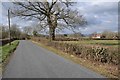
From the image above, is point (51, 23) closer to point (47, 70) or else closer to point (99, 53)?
point (99, 53)

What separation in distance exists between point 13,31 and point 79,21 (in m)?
86.3

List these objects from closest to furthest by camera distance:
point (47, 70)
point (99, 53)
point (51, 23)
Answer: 1. point (47, 70)
2. point (99, 53)
3. point (51, 23)

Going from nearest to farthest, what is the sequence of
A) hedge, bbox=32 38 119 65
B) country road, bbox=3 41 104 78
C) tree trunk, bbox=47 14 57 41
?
1. country road, bbox=3 41 104 78
2. hedge, bbox=32 38 119 65
3. tree trunk, bbox=47 14 57 41

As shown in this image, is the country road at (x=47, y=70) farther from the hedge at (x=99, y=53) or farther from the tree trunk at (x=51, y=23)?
the tree trunk at (x=51, y=23)

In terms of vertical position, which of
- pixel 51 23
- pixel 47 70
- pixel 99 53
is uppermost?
pixel 51 23

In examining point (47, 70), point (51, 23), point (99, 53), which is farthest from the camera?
point (51, 23)

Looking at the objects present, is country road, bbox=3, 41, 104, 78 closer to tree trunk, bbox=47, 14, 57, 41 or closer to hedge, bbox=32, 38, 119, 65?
hedge, bbox=32, 38, 119, 65

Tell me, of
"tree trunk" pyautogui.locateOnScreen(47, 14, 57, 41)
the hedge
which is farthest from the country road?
"tree trunk" pyautogui.locateOnScreen(47, 14, 57, 41)

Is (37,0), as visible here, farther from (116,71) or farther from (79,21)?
(116,71)

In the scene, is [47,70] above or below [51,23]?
below

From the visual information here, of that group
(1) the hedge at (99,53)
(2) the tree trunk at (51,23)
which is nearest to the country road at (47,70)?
(1) the hedge at (99,53)

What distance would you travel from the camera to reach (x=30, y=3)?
1900 inches

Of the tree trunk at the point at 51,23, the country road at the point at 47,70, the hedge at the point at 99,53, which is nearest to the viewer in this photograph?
the country road at the point at 47,70

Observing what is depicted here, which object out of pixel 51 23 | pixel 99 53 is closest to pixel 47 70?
pixel 99 53
